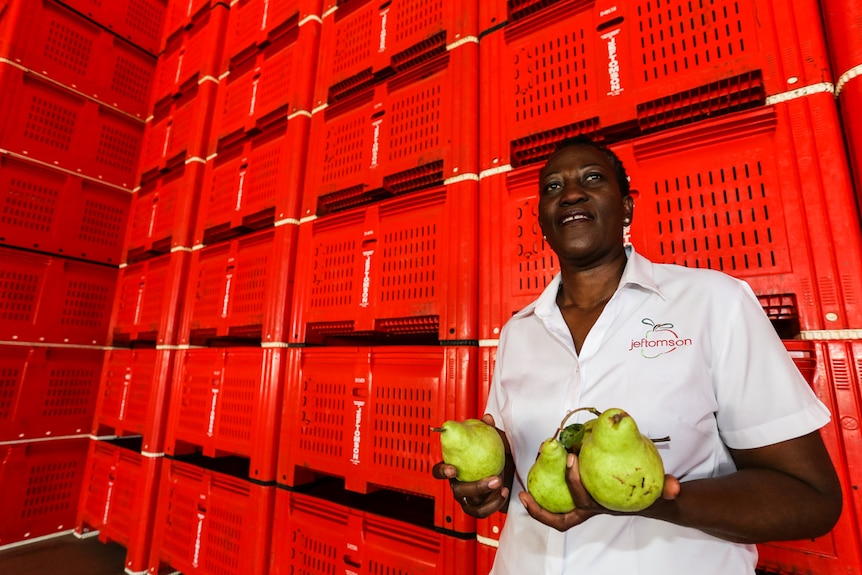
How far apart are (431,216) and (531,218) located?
0.38m

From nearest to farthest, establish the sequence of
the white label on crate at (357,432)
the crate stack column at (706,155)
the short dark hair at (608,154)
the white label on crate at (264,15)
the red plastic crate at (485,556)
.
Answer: the crate stack column at (706,155)
the short dark hair at (608,154)
the red plastic crate at (485,556)
the white label on crate at (357,432)
the white label on crate at (264,15)

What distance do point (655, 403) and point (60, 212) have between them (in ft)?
12.1

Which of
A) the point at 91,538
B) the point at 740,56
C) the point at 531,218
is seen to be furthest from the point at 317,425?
the point at 91,538

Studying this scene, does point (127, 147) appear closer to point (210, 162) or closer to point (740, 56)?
point (210, 162)

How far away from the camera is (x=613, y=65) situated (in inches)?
47.4

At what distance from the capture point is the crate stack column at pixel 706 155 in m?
0.86

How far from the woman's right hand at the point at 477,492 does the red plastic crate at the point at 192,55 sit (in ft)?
9.61

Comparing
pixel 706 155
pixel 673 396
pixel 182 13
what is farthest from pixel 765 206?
pixel 182 13

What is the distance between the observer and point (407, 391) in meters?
1.40

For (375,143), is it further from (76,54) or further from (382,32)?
(76,54)

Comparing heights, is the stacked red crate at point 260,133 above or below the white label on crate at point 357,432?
above

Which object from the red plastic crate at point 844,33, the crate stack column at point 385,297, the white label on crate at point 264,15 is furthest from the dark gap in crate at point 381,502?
the white label on crate at point 264,15

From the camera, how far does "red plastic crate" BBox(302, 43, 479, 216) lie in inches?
58.6

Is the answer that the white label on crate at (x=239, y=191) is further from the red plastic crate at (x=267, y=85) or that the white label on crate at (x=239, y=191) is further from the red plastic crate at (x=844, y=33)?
the red plastic crate at (x=844, y=33)
